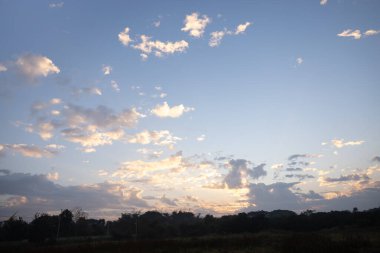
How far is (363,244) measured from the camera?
25734 millimetres

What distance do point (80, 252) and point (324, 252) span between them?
75.7 ft

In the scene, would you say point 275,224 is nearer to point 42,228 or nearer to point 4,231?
point 42,228

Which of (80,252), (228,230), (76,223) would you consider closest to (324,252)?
(80,252)

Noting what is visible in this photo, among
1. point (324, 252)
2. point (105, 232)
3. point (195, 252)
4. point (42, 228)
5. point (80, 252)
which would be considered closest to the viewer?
point (324, 252)

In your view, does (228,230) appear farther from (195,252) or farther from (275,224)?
(195,252)

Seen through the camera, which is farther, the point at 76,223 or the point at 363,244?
the point at 76,223

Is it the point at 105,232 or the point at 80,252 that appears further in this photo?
the point at 105,232

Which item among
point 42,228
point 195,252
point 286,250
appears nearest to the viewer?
point 286,250

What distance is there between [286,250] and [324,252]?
10.9 ft

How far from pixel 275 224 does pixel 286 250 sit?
61792 mm

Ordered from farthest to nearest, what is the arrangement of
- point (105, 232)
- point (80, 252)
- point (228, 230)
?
1. point (105, 232)
2. point (228, 230)
3. point (80, 252)

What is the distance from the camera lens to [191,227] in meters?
86.7

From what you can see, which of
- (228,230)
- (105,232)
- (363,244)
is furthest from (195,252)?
(105,232)

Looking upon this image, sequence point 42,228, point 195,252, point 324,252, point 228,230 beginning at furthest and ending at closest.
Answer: point 228,230 < point 42,228 < point 195,252 < point 324,252
